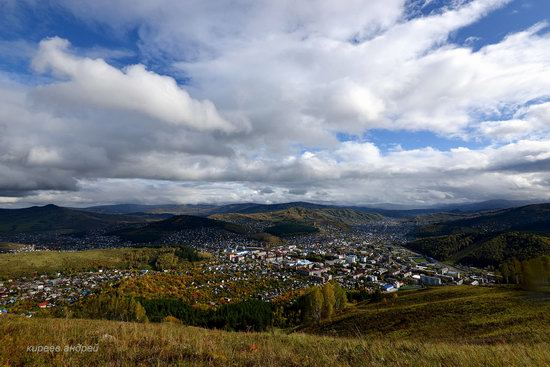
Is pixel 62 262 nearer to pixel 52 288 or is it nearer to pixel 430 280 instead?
pixel 52 288

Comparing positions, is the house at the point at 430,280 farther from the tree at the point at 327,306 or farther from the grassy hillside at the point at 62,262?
the grassy hillside at the point at 62,262

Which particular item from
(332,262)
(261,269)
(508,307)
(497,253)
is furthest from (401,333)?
(497,253)

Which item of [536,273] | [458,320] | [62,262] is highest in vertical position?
[458,320]

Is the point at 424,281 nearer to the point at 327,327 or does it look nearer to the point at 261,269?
the point at 261,269

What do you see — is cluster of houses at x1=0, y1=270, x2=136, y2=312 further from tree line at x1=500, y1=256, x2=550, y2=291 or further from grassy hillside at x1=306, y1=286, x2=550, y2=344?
tree line at x1=500, y1=256, x2=550, y2=291

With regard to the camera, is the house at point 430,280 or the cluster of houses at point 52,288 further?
the house at point 430,280

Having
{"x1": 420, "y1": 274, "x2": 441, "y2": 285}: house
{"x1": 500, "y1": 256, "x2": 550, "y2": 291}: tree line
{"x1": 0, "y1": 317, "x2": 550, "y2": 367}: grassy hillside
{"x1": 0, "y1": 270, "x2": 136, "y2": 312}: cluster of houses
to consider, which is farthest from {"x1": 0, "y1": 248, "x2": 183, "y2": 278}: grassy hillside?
{"x1": 0, "y1": 317, "x2": 550, "y2": 367}: grassy hillside

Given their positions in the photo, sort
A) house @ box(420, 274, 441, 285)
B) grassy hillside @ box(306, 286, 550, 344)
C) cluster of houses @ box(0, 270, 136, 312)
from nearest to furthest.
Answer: grassy hillside @ box(306, 286, 550, 344) → cluster of houses @ box(0, 270, 136, 312) → house @ box(420, 274, 441, 285)

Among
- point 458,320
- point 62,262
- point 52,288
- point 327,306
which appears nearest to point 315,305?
point 327,306

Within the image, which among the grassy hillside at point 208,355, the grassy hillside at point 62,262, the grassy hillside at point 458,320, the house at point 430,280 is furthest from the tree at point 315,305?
the grassy hillside at point 62,262

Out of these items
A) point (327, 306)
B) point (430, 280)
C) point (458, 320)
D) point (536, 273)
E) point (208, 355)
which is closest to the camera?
point (208, 355)
